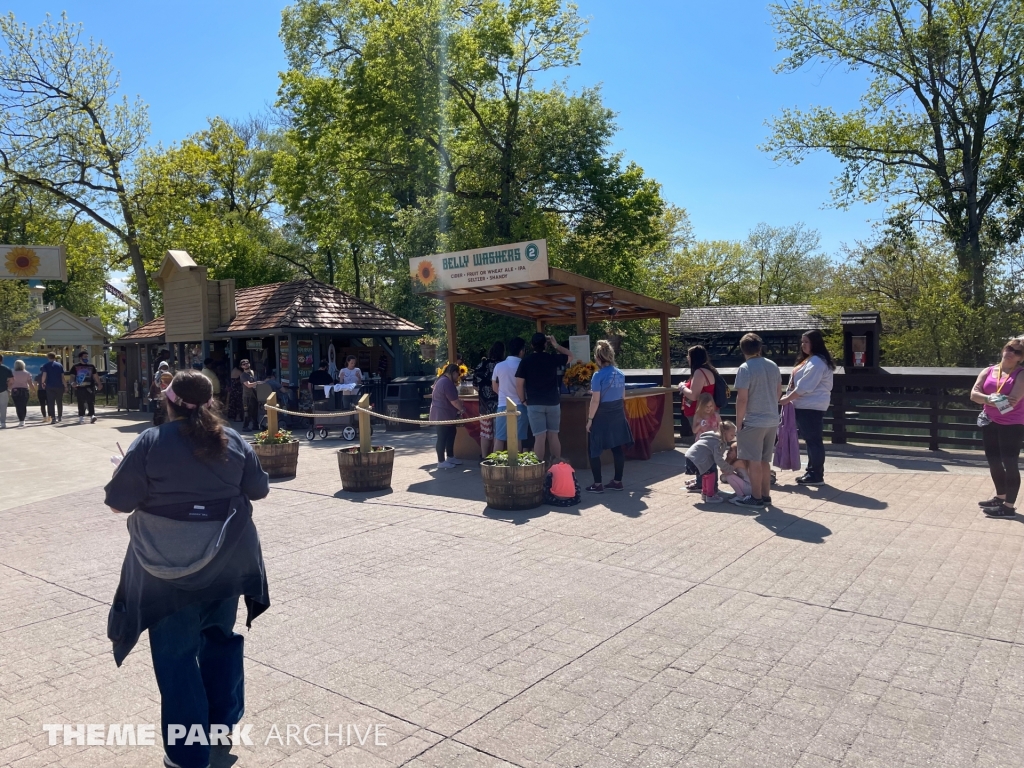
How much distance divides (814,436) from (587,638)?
5595 mm

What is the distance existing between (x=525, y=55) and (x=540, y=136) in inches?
114

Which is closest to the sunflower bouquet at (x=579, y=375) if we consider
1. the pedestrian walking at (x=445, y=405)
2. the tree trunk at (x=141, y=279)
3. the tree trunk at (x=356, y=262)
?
the pedestrian walking at (x=445, y=405)

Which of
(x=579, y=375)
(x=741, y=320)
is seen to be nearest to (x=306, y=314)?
(x=579, y=375)

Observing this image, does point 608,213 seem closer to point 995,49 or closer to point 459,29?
point 459,29

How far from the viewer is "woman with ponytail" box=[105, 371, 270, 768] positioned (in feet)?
10.5

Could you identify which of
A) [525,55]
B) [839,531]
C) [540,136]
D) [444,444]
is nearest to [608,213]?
[540,136]

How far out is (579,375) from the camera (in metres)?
10.9

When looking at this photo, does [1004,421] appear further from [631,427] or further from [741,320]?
[741,320]

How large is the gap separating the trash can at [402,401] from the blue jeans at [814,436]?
33.1ft

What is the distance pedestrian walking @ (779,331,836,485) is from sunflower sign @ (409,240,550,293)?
11.1ft

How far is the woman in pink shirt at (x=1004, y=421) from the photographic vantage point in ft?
24.1

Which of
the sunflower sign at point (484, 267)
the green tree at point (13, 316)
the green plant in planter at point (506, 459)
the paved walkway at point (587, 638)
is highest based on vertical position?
the green tree at point (13, 316)

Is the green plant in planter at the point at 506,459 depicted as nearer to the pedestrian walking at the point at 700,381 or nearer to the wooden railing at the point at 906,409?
the pedestrian walking at the point at 700,381

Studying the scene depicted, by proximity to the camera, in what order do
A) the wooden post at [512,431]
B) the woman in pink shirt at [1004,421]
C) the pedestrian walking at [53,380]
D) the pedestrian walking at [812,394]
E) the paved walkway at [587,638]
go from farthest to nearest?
1. the pedestrian walking at [53,380]
2. the pedestrian walking at [812,394]
3. the wooden post at [512,431]
4. the woman in pink shirt at [1004,421]
5. the paved walkway at [587,638]
